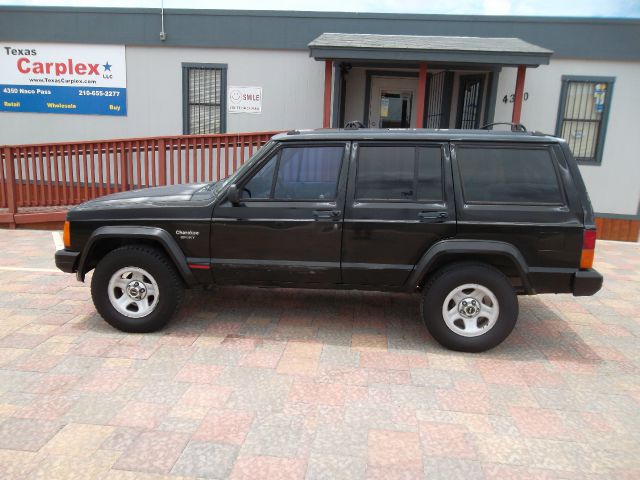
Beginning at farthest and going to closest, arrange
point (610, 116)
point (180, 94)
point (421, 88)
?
point (180, 94)
point (610, 116)
point (421, 88)

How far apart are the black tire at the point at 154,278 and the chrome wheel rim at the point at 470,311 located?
87.1 inches

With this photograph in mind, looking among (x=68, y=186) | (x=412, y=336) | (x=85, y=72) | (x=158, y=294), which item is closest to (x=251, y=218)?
(x=158, y=294)

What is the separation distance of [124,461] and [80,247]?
2173mm

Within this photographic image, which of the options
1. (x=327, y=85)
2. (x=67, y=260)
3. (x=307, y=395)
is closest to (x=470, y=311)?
(x=307, y=395)

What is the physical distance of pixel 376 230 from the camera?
3.98m

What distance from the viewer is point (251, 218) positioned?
4.07 metres

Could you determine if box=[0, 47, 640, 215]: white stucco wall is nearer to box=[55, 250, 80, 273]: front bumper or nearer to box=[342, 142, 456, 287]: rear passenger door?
box=[342, 142, 456, 287]: rear passenger door

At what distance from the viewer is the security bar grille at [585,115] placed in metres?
9.27

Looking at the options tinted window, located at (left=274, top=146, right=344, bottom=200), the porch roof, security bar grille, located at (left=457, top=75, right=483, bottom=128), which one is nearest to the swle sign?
the porch roof

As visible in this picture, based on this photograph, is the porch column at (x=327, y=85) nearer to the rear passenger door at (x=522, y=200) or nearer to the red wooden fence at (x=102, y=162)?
the red wooden fence at (x=102, y=162)

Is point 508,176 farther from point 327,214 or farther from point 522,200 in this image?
point 327,214

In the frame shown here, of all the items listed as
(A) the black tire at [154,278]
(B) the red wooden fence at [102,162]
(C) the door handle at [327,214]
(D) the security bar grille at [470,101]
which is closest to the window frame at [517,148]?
(C) the door handle at [327,214]

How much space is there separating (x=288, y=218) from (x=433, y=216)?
3.74 feet

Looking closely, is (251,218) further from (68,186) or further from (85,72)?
(85,72)
